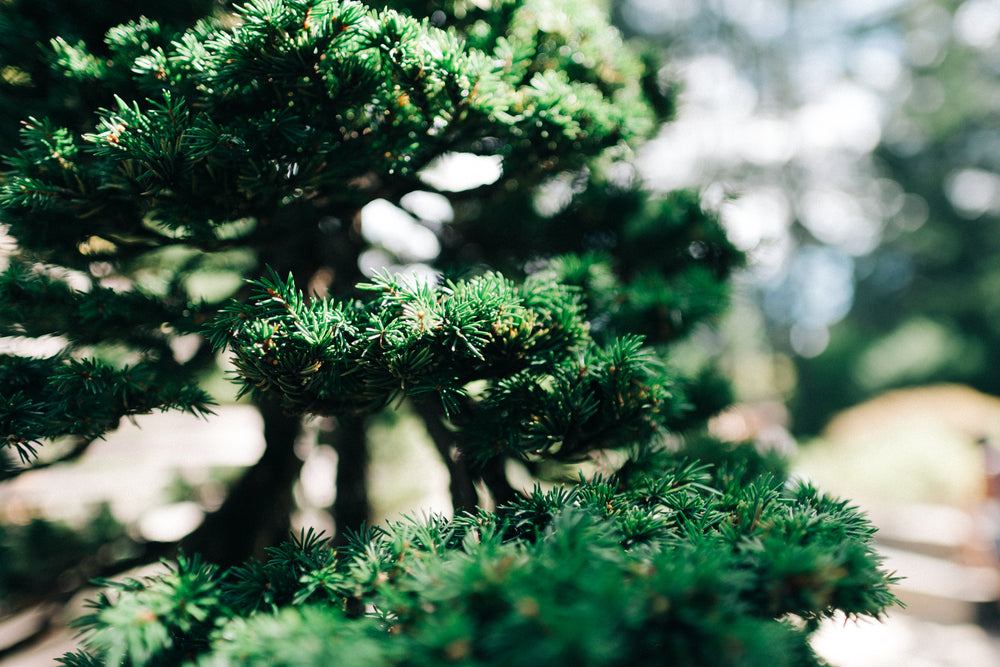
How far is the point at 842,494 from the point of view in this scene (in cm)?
260

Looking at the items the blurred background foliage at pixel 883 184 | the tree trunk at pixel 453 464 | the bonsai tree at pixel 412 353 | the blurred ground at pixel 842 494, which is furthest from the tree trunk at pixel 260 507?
the blurred background foliage at pixel 883 184

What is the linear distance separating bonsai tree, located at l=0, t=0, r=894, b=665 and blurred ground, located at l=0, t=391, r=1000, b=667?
0.72 metres

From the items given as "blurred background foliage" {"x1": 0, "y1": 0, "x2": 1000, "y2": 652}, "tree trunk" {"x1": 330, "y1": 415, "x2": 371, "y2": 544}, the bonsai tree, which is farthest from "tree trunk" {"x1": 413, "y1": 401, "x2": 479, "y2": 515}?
"blurred background foliage" {"x1": 0, "y1": 0, "x2": 1000, "y2": 652}

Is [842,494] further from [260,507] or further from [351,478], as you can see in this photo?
[260,507]

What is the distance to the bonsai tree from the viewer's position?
1.47ft

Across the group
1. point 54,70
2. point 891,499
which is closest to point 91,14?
point 54,70

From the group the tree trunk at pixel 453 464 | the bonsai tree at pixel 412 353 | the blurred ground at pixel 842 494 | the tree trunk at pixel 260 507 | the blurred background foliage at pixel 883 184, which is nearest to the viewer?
the bonsai tree at pixel 412 353

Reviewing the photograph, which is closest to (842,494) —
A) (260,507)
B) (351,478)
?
(351,478)

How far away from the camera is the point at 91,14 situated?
0.86 metres

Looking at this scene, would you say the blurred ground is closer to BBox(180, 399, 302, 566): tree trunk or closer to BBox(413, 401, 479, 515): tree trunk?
BBox(180, 399, 302, 566): tree trunk

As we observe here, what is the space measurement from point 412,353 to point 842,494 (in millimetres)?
2879

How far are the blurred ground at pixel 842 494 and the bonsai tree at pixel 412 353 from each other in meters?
0.72

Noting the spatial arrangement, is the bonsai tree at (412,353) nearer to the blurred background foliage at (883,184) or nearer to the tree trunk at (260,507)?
the tree trunk at (260,507)

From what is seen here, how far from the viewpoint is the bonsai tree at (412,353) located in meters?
0.45
